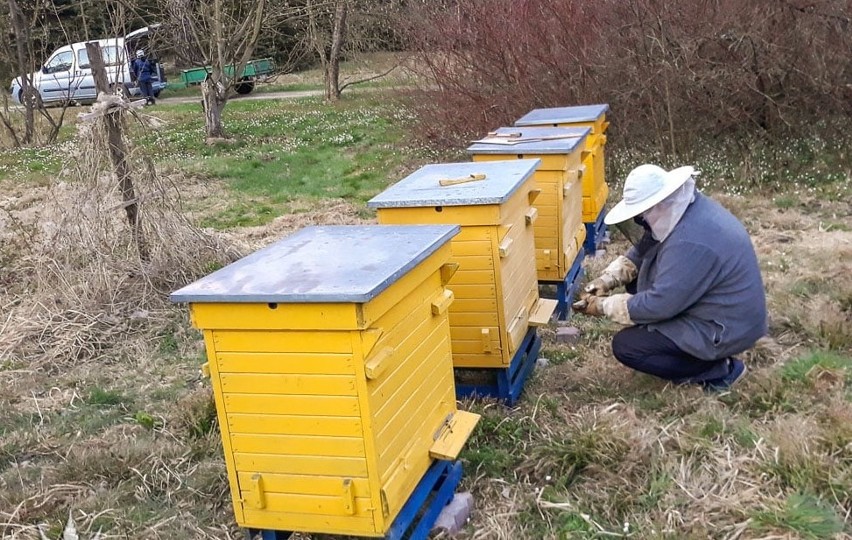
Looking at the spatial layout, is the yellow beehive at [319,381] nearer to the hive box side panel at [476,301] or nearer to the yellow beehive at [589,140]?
the hive box side panel at [476,301]

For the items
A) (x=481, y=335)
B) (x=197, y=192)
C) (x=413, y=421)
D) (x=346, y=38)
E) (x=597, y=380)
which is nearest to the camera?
(x=413, y=421)

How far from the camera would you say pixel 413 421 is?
10.1 ft

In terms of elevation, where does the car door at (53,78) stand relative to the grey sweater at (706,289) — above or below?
above

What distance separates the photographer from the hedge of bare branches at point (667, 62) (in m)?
8.84

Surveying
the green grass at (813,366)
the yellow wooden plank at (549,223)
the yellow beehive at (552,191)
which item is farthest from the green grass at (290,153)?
the green grass at (813,366)

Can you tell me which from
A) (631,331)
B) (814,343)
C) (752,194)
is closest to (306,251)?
(631,331)

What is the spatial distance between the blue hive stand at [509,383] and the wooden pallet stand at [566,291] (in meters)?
0.96

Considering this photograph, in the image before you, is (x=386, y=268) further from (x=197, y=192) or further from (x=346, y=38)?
(x=346, y=38)

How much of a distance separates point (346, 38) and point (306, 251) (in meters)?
17.1

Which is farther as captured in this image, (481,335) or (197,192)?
(197,192)

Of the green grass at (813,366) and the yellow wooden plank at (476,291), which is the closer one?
the yellow wooden plank at (476,291)

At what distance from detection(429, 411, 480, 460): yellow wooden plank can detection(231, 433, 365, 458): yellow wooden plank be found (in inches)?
22.5

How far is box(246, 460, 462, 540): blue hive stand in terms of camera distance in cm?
300

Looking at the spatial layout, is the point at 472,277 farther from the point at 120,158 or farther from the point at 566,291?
the point at 120,158
